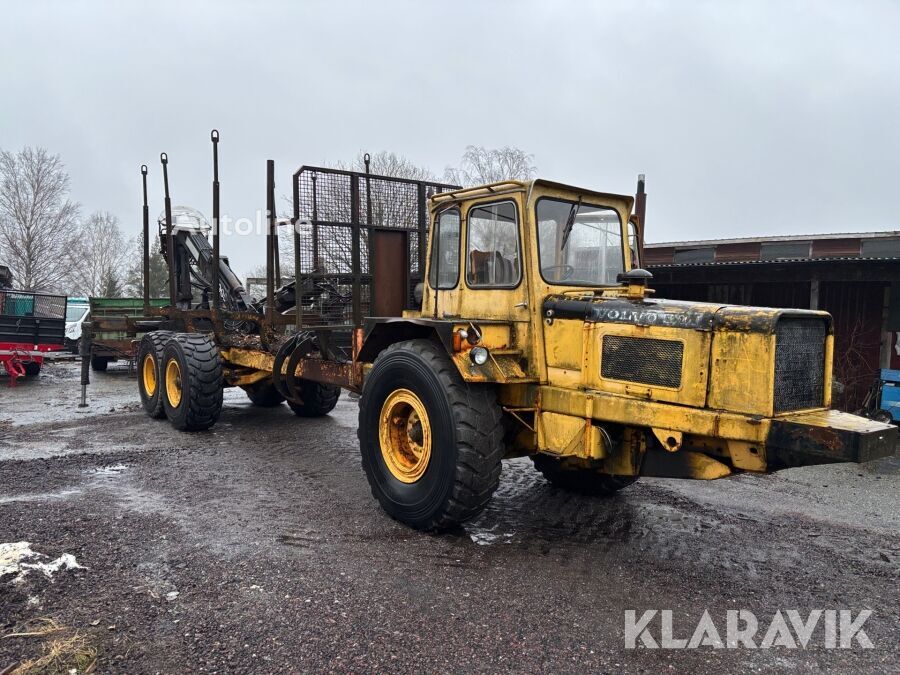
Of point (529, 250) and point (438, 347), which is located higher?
point (529, 250)

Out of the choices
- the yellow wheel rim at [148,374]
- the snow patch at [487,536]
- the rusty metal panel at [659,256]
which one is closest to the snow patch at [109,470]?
the yellow wheel rim at [148,374]

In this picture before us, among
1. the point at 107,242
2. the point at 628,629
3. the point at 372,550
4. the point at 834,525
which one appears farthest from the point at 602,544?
the point at 107,242

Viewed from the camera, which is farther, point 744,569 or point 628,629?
point 744,569

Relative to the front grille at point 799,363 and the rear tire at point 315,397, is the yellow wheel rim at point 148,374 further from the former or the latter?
the front grille at point 799,363

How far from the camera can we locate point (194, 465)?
686 centimetres

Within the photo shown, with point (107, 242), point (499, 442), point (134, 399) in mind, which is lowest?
point (134, 399)

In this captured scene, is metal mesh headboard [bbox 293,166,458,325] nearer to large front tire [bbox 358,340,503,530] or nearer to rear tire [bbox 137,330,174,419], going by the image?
large front tire [bbox 358,340,503,530]

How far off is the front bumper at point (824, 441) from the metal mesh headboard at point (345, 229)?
4164 millimetres

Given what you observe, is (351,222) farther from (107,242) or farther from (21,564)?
(107,242)

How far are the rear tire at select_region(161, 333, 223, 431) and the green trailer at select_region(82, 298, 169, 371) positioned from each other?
9.15ft

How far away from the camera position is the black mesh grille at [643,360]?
4.00m

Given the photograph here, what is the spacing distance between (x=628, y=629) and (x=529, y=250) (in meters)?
2.46

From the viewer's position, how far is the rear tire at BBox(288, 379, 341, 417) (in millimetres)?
9477

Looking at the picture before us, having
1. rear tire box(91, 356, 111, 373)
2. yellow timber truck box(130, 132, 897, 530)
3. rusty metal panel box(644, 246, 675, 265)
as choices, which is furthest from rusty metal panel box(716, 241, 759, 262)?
rear tire box(91, 356, 111, 373)
